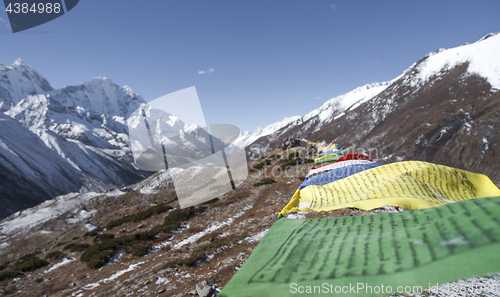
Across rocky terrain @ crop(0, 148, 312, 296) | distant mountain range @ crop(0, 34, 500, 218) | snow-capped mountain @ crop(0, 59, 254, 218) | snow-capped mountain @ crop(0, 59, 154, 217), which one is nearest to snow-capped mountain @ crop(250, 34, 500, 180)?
distant mountain range @ crop(0, 34, 500, 218)

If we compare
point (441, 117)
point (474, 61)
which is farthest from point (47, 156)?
point (474, 61)

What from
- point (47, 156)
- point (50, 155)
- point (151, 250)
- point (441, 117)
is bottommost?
point (441, 117)

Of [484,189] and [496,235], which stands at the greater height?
[496,235]

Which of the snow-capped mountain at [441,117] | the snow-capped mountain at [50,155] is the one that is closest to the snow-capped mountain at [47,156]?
the snow-capped mountain at [50,155]

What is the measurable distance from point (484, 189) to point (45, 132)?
133 metres

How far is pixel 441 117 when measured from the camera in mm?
44500

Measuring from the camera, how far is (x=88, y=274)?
9422 millimetres

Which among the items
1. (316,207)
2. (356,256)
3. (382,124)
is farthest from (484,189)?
(382,124)

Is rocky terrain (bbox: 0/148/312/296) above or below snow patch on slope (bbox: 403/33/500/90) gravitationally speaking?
below

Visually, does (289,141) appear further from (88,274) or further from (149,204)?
(88,274)

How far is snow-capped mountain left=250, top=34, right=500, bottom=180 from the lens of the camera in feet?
112

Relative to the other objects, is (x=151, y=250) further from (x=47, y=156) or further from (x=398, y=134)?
(x=47, y=156)

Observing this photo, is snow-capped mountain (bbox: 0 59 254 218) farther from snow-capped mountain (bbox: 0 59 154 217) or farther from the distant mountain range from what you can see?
the distant mountain range

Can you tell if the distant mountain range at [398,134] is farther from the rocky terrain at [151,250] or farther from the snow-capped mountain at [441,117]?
the rocky terrain at [151,250]
